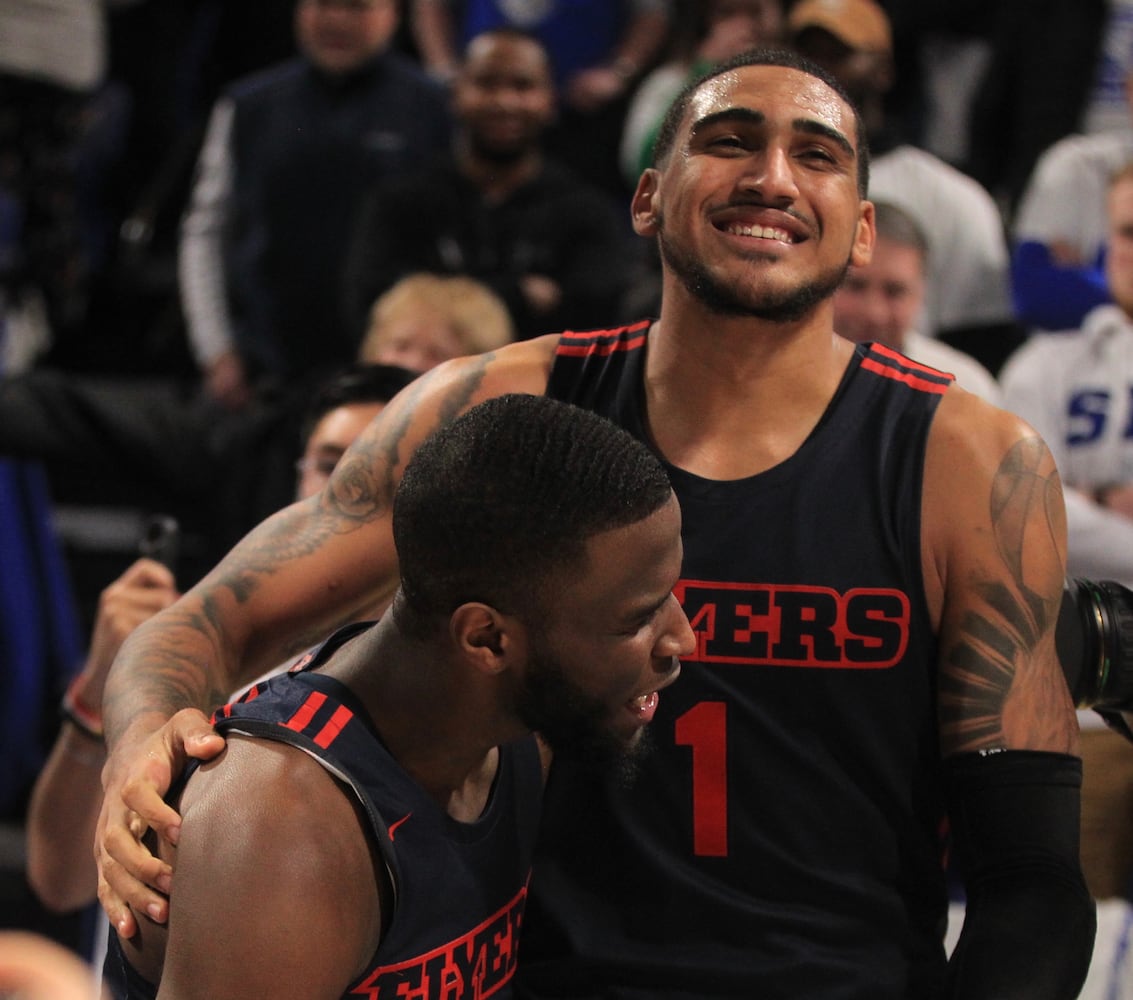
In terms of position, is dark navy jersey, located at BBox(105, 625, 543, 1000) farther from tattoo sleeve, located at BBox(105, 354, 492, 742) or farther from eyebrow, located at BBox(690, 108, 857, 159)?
eyebrow, located at BBox(690, 108, 857, 159)

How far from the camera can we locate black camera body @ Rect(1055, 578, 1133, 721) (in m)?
1.94

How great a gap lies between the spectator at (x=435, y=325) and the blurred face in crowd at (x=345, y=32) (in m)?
1.22

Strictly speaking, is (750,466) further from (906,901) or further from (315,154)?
(315,154)

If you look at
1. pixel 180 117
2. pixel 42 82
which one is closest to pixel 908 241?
pixel 42 82

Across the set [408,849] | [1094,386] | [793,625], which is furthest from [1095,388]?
[408,849]

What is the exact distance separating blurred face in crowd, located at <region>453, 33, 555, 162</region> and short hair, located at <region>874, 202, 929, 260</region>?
1078 millimetres

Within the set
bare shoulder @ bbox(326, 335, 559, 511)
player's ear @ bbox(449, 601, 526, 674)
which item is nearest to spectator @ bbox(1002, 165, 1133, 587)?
bare shoulder @ bbox(326, 335, 559, 511)

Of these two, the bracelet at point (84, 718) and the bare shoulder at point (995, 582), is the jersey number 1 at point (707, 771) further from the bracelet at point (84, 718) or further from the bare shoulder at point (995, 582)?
the bracelet at point (84, 718)

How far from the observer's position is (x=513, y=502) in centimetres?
158

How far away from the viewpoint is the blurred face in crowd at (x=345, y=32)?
14.3 ft

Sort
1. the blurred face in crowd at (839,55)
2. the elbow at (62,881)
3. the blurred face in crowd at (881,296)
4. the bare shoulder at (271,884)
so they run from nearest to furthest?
the bare shoulder at (271,884) → the elbow at (62,881) → the blurred face in crowd at (881,296) → the blurred face in crowd at (839,55)

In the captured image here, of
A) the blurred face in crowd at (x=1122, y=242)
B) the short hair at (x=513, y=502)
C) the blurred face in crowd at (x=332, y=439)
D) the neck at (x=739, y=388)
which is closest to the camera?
the short hair at (x=513, y=502)

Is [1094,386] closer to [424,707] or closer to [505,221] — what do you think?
[505,221]

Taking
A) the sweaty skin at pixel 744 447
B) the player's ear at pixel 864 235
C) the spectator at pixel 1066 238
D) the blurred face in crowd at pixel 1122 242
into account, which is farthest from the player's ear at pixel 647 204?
the spectator at pixel 1066 238
